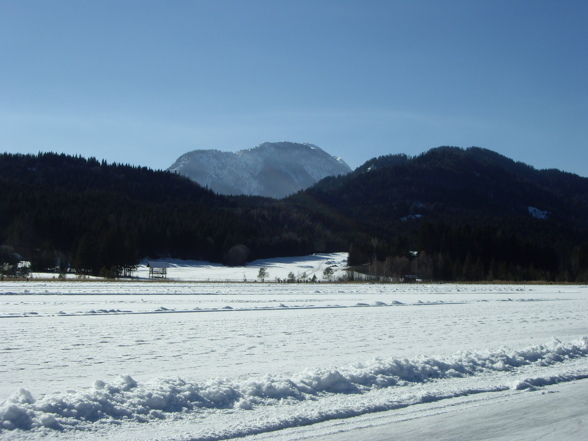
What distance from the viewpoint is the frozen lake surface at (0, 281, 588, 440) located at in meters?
7.59

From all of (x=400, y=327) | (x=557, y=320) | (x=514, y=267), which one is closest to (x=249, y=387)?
(x=400, y=327)

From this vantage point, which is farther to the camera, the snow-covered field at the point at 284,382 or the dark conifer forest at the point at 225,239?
the dark conifer forest at the point at 225,239

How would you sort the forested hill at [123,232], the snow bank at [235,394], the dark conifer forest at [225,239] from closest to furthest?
the snow bank at [235,394], the forested hill at [123,232], the dark conifer forest at [225,239]

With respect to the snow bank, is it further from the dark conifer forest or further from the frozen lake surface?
the dark conifer forest

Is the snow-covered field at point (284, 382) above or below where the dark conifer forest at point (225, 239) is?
below

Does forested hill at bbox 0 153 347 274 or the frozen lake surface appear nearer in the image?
the frozen lake surface

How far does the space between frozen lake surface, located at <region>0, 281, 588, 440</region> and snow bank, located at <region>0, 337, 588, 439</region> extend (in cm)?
2

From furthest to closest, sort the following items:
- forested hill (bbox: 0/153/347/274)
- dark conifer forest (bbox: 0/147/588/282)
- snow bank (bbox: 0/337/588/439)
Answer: dark conifer forest (bbox: 0/147/588/282) → forested hill (bbox: 0/153/347/274) → snow bank (bbox: 0/337/588/439)

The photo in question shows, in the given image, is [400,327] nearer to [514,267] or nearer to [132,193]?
[514,267]

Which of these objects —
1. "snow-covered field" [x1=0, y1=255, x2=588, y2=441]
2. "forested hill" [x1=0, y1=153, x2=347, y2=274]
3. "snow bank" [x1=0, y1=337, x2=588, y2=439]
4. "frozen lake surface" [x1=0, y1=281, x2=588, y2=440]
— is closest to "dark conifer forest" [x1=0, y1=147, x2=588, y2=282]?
"forested hill" [x1=0, y1=153, x2=347, y2=274]

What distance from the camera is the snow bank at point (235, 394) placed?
7511 mm

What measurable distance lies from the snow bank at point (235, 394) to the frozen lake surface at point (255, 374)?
22mm

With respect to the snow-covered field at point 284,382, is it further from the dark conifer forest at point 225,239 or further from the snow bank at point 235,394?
the dark conifer forest at point 225,239

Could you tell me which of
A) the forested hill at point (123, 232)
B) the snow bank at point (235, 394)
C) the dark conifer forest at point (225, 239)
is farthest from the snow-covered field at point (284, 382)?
the forested hill at point (123, 232)
